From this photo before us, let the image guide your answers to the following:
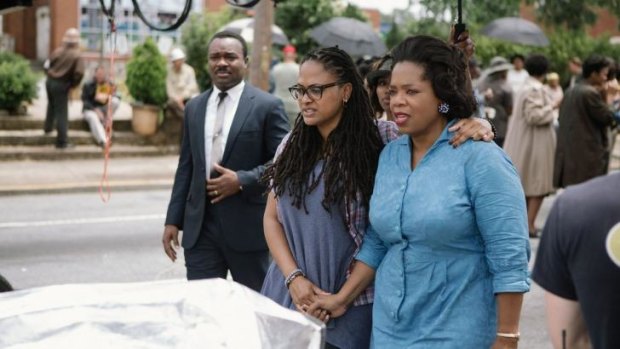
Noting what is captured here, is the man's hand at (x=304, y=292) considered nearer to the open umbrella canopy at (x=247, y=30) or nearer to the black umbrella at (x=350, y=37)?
the black umbrella at (x=350, y=37)

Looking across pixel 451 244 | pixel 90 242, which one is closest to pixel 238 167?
pixel 451 244

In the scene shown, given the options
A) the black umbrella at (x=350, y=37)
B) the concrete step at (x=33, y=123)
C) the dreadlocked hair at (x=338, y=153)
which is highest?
the dreadlocked hair at (x=338, y=153)

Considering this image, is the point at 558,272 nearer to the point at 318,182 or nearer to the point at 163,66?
the point at 318,182

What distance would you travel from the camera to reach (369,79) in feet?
16.4

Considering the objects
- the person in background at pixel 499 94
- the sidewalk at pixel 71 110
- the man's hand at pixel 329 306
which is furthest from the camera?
the sidewalk at pixel 71 110

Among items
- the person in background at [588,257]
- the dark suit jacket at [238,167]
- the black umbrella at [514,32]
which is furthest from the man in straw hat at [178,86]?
the person in background at [588,257]

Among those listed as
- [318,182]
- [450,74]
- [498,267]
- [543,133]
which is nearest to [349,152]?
[318,182]

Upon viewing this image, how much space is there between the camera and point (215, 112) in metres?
5.07

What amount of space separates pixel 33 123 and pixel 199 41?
5149 millimetres

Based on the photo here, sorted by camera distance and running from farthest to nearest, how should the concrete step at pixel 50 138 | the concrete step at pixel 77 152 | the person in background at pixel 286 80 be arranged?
1. the concrete step at pixel 50 138
2. the concrete step at pixel 77 152
3. the person in background at pixel 286 80

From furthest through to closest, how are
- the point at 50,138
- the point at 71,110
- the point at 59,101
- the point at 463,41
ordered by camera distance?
1. the point at 71,110
2. the point at 50,138
3. the point at 59,101
4. the point at 463,41

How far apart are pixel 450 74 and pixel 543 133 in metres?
7.47

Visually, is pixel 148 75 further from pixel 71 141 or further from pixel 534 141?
pixel 534 141

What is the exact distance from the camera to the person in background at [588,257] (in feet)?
7.10
